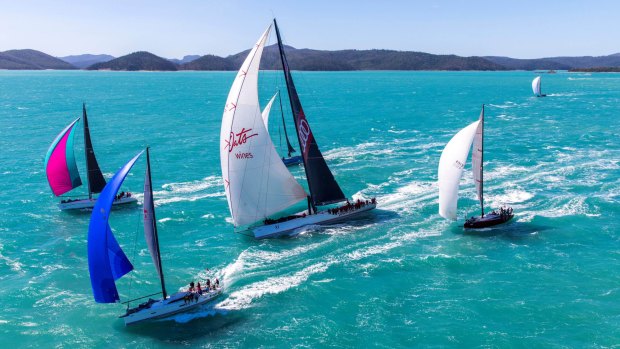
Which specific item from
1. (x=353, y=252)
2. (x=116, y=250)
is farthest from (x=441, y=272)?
(x=116, y=250)

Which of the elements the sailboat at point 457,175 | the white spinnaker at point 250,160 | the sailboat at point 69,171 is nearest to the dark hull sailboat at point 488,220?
the sailboat at point 457,175

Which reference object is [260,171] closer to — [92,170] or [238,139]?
[238,139]

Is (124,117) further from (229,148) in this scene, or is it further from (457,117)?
(229,148)

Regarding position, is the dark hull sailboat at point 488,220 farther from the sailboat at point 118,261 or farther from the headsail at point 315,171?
the sailboat at point 118,261

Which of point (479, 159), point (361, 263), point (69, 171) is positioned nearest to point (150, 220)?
point (361, 263)

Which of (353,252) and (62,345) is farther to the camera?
(353,252)

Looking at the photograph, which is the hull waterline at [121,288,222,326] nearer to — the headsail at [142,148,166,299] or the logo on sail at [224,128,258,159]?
the headsail at [142,148,166,299]
